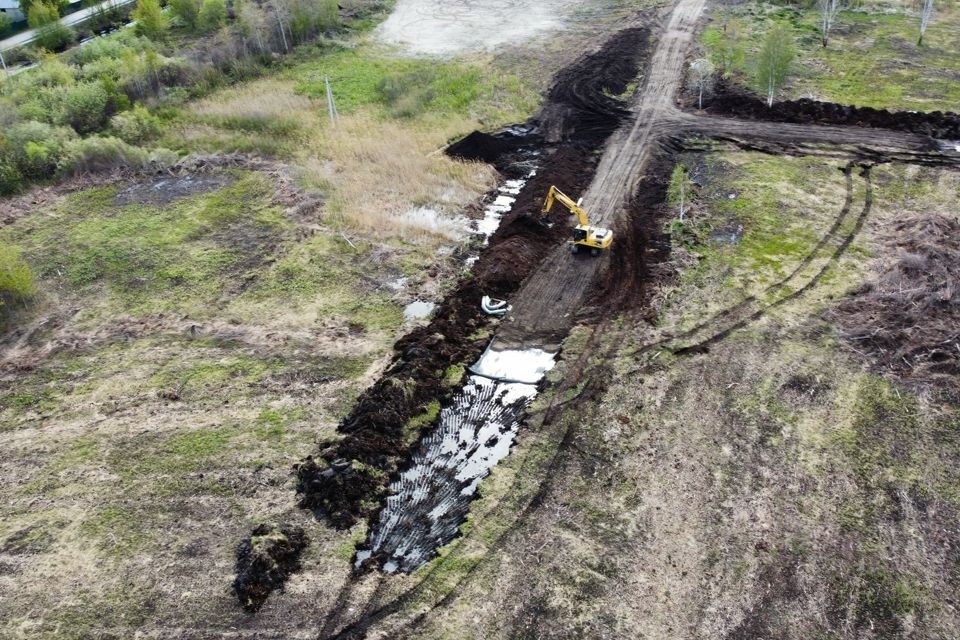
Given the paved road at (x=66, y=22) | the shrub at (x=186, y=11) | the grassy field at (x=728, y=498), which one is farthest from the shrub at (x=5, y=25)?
the grassy field at (x=728, y=498)

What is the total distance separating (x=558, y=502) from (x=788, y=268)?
40.6ft

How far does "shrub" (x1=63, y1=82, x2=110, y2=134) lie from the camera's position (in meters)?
33.8

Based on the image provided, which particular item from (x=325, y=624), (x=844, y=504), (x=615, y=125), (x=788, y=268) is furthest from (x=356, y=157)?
(x=844, y=504)

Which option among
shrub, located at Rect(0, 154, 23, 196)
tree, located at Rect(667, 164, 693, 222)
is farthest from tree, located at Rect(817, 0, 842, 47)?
shrub, located at Rect(0, 154, 23, 196)

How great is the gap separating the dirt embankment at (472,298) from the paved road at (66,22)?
35621 mm

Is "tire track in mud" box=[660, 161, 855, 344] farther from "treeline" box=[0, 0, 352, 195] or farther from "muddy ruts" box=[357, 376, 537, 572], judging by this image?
"treeline" box=[0, 0, 352, 195]

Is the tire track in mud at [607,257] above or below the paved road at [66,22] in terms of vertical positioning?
below

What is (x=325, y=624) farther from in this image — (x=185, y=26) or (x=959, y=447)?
(x=185, y=26)

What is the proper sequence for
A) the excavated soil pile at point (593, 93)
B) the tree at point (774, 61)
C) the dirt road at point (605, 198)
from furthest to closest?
1. the excavated soil pile at point (593, 93)
2. the tree at point (774, 61)
3. the dirt road at point (605, 198)

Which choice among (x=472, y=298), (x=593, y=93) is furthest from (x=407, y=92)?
(x=472, y=298)

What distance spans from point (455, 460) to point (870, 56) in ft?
115

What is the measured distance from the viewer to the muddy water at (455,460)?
15.1 metres

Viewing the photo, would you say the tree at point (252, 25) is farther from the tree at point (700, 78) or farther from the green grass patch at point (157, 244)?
the tree at point (700, 78)

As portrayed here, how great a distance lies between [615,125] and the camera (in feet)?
105
